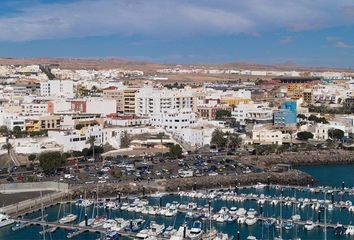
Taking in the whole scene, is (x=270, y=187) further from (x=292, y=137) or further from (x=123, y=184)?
(x=292, y=137)

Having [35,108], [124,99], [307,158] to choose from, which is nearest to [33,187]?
[307,158]

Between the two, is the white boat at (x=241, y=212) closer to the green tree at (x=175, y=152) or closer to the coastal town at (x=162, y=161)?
the coastal town at (x=162, y=161)

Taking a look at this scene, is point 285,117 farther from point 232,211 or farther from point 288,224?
point 288,224

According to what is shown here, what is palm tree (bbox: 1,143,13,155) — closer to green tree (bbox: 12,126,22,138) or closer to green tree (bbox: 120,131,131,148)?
green tree (bbox: 12,126,22,138)

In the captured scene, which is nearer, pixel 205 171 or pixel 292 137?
pixel 205 171

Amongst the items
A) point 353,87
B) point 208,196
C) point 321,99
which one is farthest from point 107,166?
point 353,87

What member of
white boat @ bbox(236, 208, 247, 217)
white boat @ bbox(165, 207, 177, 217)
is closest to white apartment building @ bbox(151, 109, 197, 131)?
white boat @ bbox(165, 207, 177, 217)
